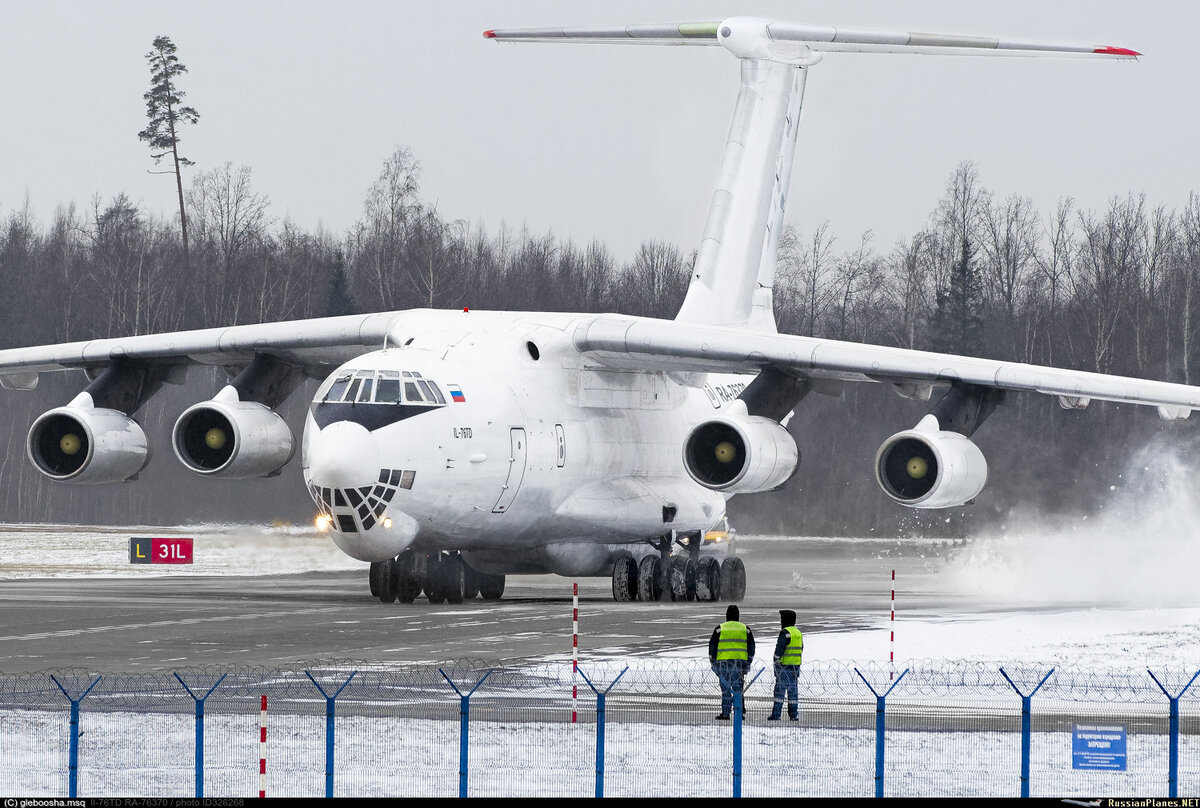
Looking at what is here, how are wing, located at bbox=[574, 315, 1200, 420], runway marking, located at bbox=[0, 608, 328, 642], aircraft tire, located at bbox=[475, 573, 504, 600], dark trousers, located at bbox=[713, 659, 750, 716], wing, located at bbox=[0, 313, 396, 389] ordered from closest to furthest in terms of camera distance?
1. dark trousers, located at bbox=[713, 659, 750, 716]
2. runway marking, located at bbox=[0, 608, 328, 642]
3. wing, located at bbox=[574, 315, 1200, 420]
4. wing, located at bbox=[0, 313, 396, 389]
5. aircraft tire, located at bbox=[475, 573, 504, 600]

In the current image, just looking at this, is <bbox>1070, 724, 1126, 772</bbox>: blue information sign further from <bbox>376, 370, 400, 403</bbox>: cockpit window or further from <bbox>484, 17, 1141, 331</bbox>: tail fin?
<bbox>484, 17, 1141, 331</bbox>: tail fin

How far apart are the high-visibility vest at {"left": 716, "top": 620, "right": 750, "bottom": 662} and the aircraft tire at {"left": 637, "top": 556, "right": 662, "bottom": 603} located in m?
10.8

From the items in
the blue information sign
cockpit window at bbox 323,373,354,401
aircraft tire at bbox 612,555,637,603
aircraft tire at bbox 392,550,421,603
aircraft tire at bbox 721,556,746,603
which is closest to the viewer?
the blue information sign

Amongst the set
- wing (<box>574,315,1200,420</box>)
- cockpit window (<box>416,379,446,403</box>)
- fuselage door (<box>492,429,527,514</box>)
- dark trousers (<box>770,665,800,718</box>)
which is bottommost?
dark trousers (<box>770,665,800,718</box>)

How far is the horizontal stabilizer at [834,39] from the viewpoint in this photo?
78.0 ft

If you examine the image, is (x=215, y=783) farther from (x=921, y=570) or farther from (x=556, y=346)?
(x=921, y=570)

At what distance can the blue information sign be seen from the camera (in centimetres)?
855

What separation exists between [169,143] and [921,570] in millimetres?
38549

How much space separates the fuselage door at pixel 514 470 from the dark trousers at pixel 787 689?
30.1 feet

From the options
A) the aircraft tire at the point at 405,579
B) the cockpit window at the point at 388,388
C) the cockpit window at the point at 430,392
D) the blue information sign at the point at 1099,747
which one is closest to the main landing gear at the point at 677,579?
the aircraft tire at the point at 405,579

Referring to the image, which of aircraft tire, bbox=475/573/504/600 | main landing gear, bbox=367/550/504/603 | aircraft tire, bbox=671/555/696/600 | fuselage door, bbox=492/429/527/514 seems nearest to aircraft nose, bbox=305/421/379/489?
fuselage door, bbox=492/429/527/514

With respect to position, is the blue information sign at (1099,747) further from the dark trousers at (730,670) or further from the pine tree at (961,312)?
the pine tree at (961,312)

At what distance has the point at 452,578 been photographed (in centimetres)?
2297

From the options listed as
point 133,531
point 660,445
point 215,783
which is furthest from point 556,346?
point 133,531
